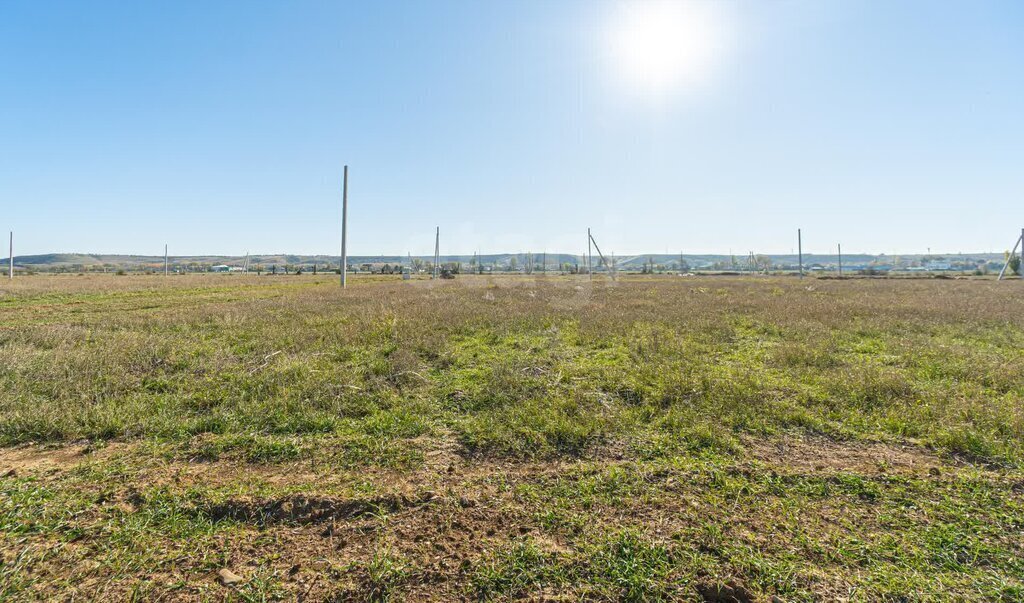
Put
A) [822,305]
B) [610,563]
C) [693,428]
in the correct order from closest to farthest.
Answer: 1. [610,563]
2. [693,428]
3. [822,305]

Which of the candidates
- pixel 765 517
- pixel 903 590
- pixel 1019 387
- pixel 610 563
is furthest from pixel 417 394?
pixel 1019 387

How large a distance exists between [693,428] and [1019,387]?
18.2ft

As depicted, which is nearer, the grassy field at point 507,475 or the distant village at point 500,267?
the grassy field at point 507,475

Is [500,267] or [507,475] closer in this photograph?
[507,475]

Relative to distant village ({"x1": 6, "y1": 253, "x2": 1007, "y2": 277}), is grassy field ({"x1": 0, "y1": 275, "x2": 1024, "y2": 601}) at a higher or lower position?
lower

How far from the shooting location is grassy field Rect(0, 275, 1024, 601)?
2422 millimetres

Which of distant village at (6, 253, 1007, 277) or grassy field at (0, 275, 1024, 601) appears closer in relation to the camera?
grassy field at (0, 275, 1024, 601)

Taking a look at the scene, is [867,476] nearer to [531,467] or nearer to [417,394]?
[531,467]

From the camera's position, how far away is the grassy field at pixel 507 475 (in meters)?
2.42

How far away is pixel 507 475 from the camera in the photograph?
358cm

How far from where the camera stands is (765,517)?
9.73 feet

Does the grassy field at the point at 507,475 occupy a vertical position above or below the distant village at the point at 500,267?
below

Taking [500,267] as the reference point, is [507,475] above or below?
below

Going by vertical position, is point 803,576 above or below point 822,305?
below
